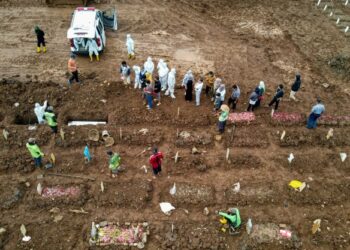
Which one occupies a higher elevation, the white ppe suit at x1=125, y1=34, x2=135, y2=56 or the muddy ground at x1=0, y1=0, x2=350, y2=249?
the white ppe suit at x1=125, y1=34, x2=135, y2=56

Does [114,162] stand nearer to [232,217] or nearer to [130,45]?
[232,217]

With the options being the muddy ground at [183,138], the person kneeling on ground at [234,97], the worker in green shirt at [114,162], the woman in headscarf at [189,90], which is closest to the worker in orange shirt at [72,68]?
the muddy ground at [183,138]

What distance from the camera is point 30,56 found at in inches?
776

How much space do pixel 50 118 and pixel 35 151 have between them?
1.74 m

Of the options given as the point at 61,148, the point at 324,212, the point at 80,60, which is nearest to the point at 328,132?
the point at 324,212

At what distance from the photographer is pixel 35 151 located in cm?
1343

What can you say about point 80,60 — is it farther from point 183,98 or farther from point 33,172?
point 33,172

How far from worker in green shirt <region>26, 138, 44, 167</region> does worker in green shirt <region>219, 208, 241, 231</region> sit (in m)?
6.84

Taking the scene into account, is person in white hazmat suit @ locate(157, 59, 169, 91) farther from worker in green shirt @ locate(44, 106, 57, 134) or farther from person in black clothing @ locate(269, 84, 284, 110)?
worker in green shirt @ locate(44, 106, 57, 134)

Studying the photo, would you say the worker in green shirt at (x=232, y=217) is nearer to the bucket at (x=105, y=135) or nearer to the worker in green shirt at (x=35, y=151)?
the bucket at (x=105, y=135)

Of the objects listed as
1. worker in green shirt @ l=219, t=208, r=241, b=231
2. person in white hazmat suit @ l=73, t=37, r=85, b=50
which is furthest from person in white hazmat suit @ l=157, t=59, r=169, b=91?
worker in green shirt @ l=219, t=208, r=241, b=231

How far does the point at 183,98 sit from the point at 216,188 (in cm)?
531

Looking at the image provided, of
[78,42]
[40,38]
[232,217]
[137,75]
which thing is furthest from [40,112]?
[232,217]

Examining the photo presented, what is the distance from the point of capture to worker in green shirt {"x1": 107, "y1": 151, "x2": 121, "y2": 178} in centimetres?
1331
